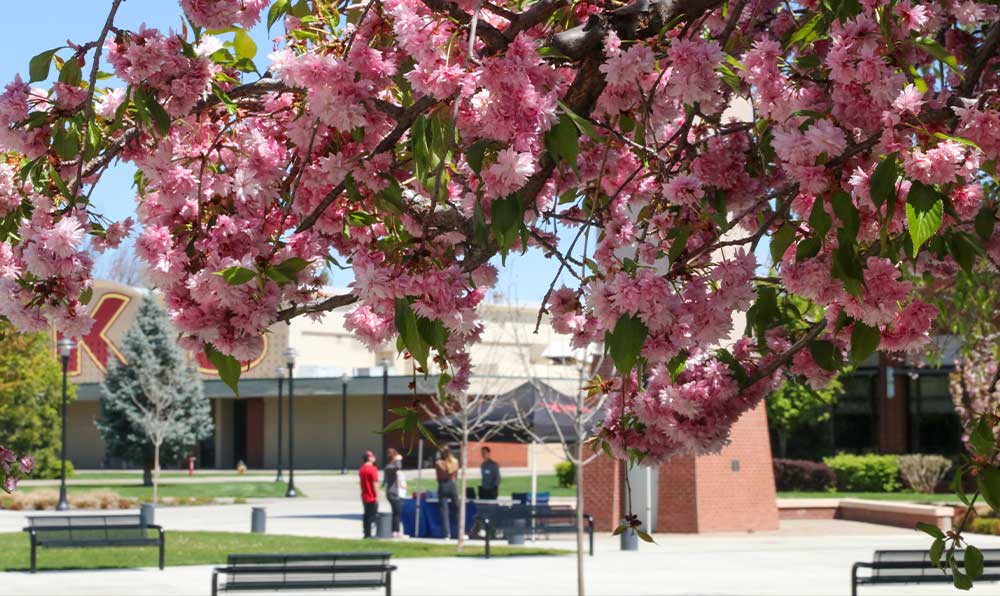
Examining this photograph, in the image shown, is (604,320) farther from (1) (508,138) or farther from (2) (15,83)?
(2) (15,83)

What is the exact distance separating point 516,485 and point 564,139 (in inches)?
1769

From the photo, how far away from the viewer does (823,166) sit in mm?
3520

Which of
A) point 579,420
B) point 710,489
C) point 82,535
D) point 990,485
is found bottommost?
point 82,535

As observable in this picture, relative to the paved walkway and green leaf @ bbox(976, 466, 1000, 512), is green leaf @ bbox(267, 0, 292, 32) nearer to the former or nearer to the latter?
green leaf @ bbox(976, 466, 1000, 512)

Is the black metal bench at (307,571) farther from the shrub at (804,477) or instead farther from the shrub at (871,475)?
the shrub at (871,475)

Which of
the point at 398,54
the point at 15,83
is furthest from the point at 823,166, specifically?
the point at 15,83

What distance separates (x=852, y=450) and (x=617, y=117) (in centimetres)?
4610

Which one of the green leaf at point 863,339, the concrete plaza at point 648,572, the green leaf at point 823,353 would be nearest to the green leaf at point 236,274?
the green leaf at point 863,339

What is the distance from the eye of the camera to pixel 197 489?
44.8 metres

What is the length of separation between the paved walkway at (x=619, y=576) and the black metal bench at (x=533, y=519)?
77 cm

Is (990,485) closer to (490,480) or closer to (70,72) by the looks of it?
(70,72)

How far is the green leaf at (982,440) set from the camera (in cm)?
405

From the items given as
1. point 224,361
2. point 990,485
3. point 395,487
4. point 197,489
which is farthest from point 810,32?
point 197,489

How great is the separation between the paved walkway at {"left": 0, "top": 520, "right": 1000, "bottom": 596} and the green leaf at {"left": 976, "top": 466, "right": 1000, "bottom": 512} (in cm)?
1181
